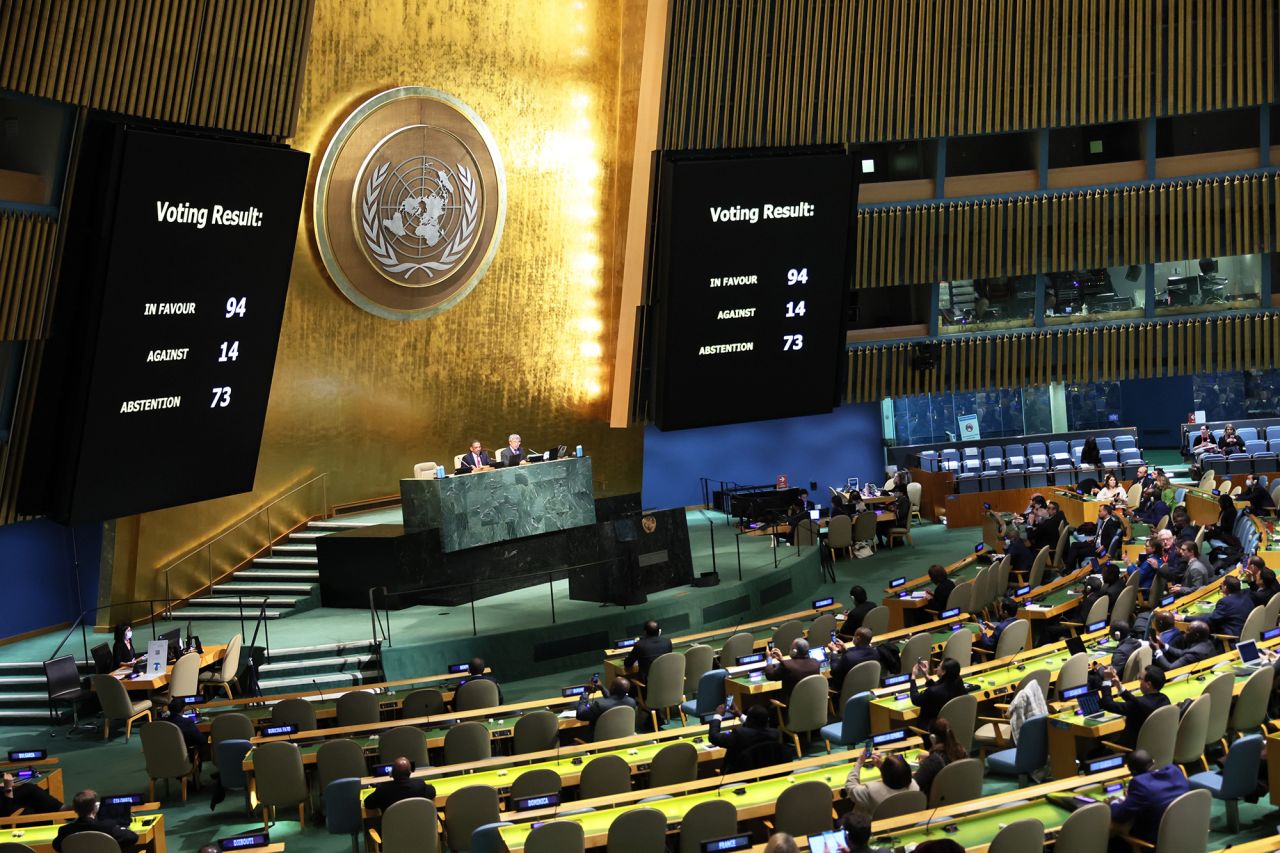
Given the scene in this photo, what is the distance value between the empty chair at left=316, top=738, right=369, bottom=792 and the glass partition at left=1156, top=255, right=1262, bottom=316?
17.5 m

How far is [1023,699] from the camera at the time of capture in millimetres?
10984

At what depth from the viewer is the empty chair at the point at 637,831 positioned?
8.74 metres

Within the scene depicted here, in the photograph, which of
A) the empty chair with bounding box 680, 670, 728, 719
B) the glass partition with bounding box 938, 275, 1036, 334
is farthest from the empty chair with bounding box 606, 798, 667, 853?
the glass partition with bounding box 938, 275, 1036, 334

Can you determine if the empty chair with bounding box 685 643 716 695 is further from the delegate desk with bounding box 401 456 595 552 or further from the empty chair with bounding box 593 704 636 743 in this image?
the delegate desk with bounding box 401 456 595 552

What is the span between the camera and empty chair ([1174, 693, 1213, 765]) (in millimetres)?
10125

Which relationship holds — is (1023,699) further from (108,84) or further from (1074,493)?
(1074,493)

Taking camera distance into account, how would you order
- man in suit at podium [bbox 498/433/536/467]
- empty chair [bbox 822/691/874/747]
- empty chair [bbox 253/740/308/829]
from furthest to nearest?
1. man in suit at podium [bbox 498/433/536/467]
2. empty chair [bbox 822/691/874/747]
3. empty chair [bbox 253/740/308/829]

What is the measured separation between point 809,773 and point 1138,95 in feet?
51.6

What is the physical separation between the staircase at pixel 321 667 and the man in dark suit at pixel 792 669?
519 centimetres

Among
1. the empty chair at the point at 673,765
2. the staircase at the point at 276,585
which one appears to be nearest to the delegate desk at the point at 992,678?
the empty chair at the point at 673,765

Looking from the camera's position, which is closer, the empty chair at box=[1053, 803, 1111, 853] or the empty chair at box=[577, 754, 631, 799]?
the empty chair at box=[1053, 803, 1111, 853]

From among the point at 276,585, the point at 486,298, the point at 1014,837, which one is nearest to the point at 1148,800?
the point at 1014,837

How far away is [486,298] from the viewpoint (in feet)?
73.4

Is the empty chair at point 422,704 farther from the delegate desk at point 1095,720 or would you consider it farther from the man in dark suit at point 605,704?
the delegate desk at point 1095,720
